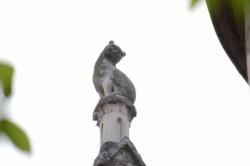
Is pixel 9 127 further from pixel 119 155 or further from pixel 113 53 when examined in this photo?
pixel 113 53

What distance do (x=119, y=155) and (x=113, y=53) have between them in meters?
3.07

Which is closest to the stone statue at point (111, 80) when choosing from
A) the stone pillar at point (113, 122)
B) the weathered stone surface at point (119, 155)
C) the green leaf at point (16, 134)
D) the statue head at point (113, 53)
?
the statue head at point (113, 53)

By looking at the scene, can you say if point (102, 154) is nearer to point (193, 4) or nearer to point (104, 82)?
point (104, 82)

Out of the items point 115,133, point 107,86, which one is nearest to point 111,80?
point 107,86

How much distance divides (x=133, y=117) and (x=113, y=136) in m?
0.99

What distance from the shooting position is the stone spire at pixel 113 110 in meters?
10.8

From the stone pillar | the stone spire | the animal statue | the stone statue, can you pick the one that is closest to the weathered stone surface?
the stone spire

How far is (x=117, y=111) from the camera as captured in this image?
12023mm

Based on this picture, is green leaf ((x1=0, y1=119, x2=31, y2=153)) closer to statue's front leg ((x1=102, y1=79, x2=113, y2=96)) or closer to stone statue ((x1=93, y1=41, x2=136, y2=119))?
stone statue ((x1=93, y1=41, x2=136, y2=119))

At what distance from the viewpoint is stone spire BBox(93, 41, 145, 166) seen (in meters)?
10.8

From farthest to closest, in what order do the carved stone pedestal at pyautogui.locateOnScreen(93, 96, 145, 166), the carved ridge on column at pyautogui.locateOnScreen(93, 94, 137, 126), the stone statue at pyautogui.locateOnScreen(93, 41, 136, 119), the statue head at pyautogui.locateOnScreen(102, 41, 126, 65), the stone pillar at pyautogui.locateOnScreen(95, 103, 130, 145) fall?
1. the statue head at pyautogui.locateOnScreen(102, 41, 126, 65)
2. the stone statue at pyautogui.locateOnScreen(93, 41, 136, 119)
3. the carved ridge on column at pyautogui.locateOnScreen(93, 94, 137, 126)
4. the stone pillar at pyautogui.locateOnScreen(95, 103, 130, 145)
5. the carved stone pedestal at pyautogui.locateOnScreen(93, 96, 145, 166)

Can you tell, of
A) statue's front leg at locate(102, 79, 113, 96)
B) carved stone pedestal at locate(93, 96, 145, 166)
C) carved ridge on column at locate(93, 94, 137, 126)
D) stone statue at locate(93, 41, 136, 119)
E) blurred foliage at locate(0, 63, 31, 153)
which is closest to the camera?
blurred foliage at locate(0, 63, 31, 153)

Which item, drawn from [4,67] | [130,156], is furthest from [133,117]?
[4,67]

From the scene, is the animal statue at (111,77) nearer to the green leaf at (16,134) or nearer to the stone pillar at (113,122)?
the stone pillar at (113,122)
